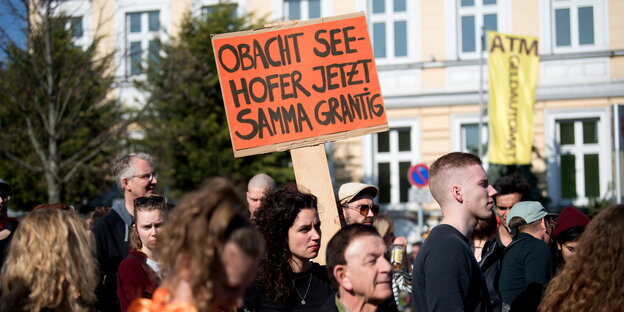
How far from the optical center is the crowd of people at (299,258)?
247cm

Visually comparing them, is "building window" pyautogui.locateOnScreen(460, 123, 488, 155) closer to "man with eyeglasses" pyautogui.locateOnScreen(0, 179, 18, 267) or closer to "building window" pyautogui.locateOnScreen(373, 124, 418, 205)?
"building window" pyautogui.locateOnScreen(373, 124, 418, 205)

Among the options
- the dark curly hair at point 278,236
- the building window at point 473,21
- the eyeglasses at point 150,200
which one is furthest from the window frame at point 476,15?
the dark curly hair at point 278,236

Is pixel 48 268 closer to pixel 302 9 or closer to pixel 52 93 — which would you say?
pixel 52 93

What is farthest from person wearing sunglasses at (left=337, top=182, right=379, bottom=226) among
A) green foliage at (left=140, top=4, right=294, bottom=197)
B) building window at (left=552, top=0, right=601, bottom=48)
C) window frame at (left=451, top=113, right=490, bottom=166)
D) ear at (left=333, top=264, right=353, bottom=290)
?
building window at (left=552, top=0, right=601, bottom=48)

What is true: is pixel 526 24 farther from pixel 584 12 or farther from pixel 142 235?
pixel 142 235

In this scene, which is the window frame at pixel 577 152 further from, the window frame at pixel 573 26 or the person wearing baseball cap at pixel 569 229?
the person wearing baseball cap at pixel 569 229

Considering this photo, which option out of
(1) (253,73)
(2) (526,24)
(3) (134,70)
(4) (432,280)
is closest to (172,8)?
(3) (134,70)

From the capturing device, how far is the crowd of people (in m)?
2.47

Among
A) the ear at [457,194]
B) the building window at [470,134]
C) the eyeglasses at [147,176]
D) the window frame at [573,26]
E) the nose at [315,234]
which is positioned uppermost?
the window frame at [573,26]

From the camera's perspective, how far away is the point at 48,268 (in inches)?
120

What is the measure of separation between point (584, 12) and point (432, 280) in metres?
17.4

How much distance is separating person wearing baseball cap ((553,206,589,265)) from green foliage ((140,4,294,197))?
12.3 metres

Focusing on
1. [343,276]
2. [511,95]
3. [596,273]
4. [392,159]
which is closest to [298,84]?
[343,276]

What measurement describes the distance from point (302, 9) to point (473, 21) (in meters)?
4.70
